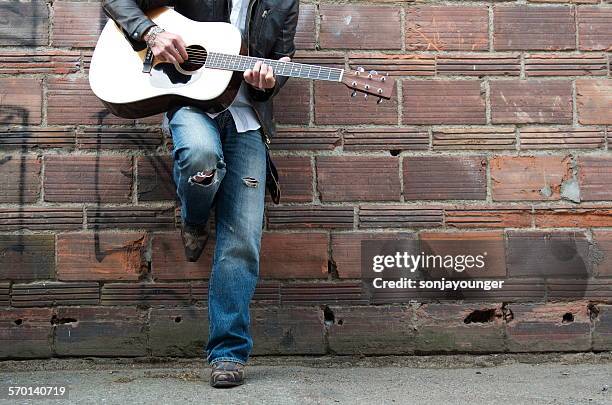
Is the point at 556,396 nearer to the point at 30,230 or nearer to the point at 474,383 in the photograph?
the point at 474,383

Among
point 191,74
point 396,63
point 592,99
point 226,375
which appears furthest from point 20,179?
point 592,99

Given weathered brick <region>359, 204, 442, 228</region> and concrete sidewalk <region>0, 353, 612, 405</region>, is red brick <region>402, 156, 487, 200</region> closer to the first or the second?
weathered brick <region>359, 204, 442, 228</region>

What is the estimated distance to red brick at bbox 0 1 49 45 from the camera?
12.6 ft

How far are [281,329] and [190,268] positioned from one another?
0.51 meters

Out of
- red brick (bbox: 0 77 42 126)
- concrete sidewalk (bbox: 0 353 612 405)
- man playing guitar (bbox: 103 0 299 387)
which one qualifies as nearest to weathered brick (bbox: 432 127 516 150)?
man playing guitar (bbox: 103 0 299 387)

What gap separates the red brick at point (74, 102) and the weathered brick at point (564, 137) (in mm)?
1916

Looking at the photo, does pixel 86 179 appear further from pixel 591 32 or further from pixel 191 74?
pixel 591 32

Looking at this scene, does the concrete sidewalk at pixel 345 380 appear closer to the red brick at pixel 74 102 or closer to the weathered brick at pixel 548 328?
the weathered brick at pixel 548 328

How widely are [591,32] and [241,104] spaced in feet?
5.79

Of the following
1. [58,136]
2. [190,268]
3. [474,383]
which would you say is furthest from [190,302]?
[474,383]

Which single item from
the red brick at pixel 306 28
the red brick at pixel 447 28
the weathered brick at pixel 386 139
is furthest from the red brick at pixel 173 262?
the red brick at pixel 447 28

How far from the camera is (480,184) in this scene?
389cm

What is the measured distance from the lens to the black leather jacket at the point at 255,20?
131 inches

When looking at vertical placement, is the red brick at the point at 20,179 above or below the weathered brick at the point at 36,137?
below
